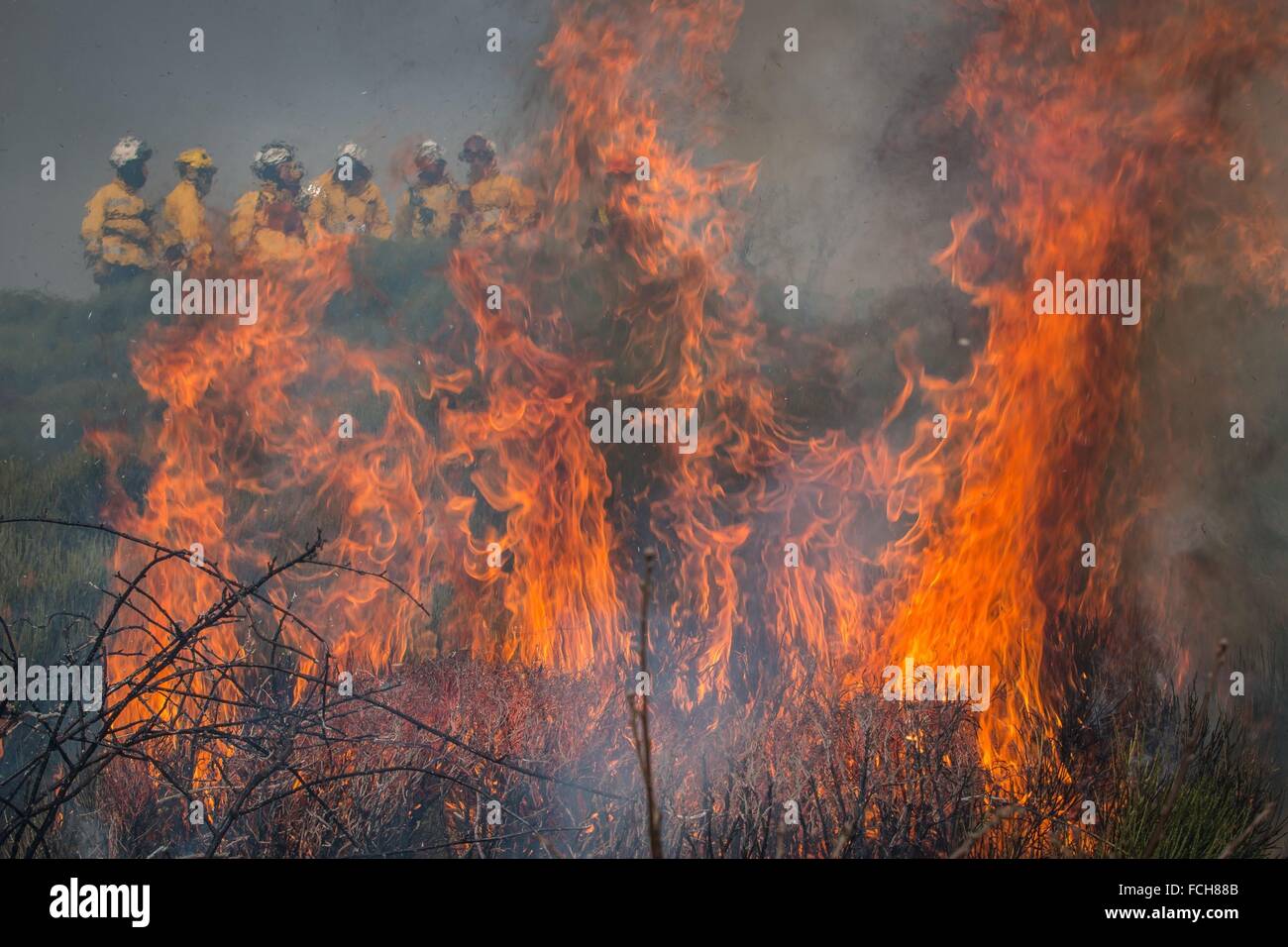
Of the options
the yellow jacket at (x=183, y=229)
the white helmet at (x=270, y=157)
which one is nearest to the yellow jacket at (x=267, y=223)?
the white helmet at (x=270, y=157)

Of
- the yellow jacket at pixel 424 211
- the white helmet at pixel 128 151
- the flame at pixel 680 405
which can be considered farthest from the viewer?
the yellow jacket at pixel 424 211

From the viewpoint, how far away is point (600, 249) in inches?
301

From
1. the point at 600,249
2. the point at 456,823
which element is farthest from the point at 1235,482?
the point at 456,823

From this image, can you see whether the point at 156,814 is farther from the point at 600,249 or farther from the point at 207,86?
the point at 207,86

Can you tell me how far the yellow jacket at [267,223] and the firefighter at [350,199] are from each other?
0.54 ft

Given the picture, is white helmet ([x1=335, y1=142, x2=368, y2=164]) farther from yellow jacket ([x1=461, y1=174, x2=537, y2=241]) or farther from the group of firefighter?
yellow jacket ([x1=461, y1=174, x2=537, y2=241])

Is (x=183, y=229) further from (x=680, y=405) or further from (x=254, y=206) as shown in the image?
(x=680, y=405)

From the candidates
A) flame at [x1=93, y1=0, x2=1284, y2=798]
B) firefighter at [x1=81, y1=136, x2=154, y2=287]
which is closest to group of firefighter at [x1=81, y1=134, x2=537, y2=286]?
firefighter at [x1=81, y1=136, x2=154, y2=287]

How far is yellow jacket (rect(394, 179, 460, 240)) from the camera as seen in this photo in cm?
799

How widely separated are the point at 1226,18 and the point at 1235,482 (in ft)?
9.53

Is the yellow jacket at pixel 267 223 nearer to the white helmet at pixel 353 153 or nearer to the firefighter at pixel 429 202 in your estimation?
the white helmet at pixel 353 153

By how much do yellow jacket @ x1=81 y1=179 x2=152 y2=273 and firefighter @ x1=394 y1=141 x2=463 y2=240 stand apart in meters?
1.77

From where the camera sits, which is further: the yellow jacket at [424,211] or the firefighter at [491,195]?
the yellow jacket at [424,211]

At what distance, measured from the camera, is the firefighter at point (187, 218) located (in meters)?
7.79
